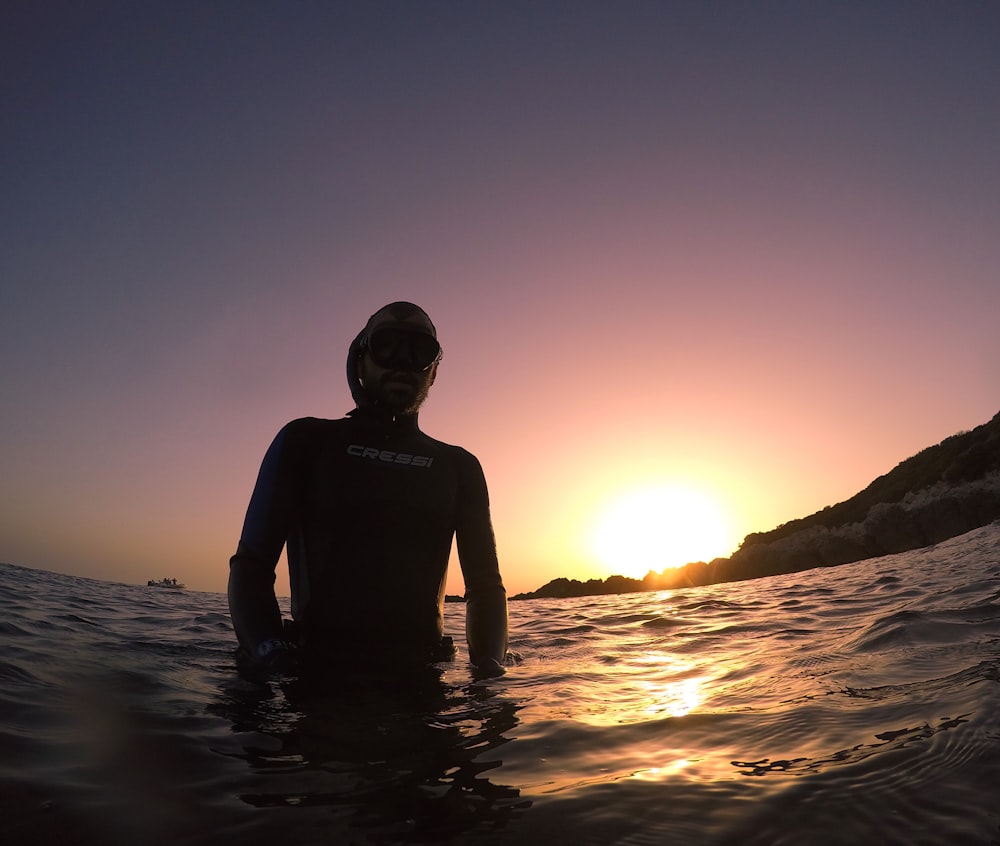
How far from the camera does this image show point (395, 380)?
3666 mm

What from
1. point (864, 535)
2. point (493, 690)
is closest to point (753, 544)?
point (864, 535)

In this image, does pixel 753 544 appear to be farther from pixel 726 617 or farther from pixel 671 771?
pixel 671 771

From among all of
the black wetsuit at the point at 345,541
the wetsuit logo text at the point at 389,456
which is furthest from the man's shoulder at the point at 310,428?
the wetsuit logo text at the point at 389,456

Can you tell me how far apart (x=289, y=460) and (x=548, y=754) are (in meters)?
2.09

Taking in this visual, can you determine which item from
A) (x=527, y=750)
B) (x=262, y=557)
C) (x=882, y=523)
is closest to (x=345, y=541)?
(x=262, y=557)

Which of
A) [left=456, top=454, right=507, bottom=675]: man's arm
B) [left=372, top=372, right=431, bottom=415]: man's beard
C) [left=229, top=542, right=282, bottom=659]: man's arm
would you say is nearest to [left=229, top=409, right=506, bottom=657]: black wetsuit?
[left=229, top=542, right=282, bottom=659]: man's arm

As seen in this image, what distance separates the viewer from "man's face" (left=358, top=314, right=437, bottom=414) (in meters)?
3.67

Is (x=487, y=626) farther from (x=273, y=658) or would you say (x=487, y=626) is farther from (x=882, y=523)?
(x=882, y=523)

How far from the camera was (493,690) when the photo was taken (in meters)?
3.15

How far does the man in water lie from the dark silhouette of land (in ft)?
55.9

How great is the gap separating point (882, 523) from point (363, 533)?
24693mm

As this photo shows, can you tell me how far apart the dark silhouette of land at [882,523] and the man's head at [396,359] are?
17201 millimetres

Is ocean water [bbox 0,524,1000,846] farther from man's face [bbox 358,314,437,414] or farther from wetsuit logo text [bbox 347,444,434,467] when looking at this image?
man's face [bbox 358,314,437,414]

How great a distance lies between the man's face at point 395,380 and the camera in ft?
12.0
